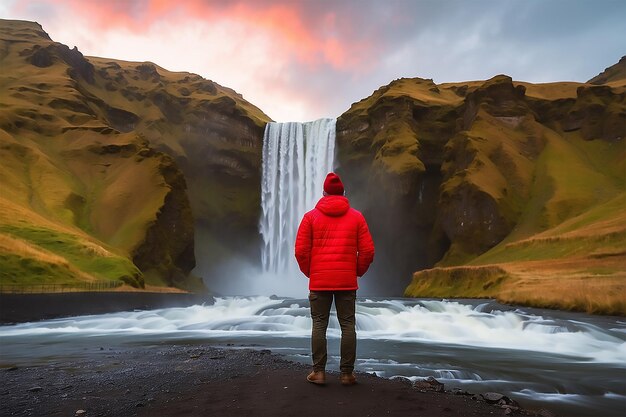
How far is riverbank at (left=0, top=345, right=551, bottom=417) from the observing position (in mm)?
6641

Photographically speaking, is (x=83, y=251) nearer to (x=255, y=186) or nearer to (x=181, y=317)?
(x=181, y=317)

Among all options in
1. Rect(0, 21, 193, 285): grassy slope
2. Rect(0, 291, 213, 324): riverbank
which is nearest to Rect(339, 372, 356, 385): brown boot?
Rect(0, 291, 213, 324): riverbank

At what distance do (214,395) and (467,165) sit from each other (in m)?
81.4

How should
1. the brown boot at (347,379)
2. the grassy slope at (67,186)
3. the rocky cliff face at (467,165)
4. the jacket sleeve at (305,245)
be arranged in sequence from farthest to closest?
the rocky cliff face at (467,165)
the grassy slope at (67,186)
the jacket sleeve at (305,245)
the brown boot at (347,379)

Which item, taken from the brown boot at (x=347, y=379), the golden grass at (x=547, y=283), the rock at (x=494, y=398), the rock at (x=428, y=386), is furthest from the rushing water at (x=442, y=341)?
the brown boot at (x=347, y=379)

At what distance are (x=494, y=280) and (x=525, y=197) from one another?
1673 inches

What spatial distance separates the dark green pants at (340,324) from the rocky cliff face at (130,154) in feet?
137

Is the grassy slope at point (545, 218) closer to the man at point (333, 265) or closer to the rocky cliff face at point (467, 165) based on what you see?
the rocky cliff face at point (467, 165)

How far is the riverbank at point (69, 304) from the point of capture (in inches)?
1032

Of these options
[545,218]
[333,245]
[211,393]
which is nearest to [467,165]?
[545,218]

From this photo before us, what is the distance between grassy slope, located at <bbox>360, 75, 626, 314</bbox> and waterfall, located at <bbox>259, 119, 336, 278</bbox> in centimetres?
1267

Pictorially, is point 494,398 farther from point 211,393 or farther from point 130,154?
point 130,154

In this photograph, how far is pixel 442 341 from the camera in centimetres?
2080

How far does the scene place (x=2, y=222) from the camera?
4234cm
